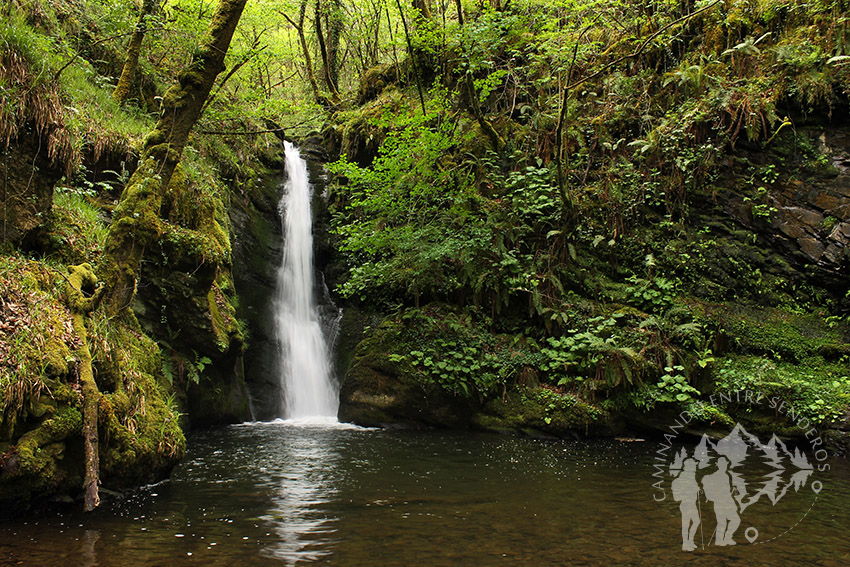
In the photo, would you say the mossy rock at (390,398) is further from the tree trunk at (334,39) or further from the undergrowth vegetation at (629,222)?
the tree trunk at (334,39)

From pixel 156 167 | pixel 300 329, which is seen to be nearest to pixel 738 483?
pixel 156 167

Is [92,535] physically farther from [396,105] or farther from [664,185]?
[396,105]

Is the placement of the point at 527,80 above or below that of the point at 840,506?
above

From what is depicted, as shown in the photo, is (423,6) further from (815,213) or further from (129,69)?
(815,213)

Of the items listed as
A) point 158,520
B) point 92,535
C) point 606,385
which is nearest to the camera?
point 92,535

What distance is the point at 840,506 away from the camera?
451cm

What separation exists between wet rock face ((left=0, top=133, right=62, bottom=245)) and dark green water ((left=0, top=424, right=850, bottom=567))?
282cm

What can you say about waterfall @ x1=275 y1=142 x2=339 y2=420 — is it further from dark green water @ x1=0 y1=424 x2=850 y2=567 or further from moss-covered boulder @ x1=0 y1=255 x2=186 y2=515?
moss-covered boulder @ x1=0 y1=255 x2=186 y2=515

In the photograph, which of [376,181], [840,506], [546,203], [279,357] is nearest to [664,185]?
[546,203]

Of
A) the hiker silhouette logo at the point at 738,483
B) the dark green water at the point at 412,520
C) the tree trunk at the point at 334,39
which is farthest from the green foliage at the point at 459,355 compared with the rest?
the tree trunk at the point at 334,39

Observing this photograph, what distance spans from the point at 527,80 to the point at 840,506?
12251 mm

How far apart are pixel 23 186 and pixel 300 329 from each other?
24.3ft

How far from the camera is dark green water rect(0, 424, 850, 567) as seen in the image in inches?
129

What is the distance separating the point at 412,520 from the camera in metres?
4.02
